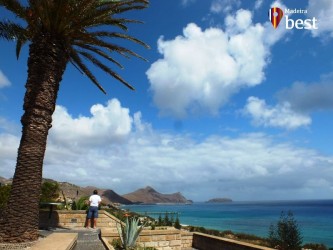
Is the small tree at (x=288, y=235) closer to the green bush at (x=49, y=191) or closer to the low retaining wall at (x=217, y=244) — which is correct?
the low retaining wall at (x=217, y=244)

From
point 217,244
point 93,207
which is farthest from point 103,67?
point 217,244

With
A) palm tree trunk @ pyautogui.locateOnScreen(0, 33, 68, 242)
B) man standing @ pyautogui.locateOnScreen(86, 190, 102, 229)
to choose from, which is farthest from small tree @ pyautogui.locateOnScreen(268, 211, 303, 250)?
palm tree trunk @ pyautogui.locateOnScreen(0, 33, 68, 242)

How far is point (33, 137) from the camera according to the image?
9039 millimetres

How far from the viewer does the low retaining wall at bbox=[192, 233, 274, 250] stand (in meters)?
8.98

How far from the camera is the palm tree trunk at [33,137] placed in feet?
28.1

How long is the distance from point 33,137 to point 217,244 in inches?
250

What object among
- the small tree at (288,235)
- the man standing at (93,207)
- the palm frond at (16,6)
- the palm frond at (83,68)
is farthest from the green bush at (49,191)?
the small tree at (288,235)

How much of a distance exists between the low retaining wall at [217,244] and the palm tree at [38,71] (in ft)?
17.6

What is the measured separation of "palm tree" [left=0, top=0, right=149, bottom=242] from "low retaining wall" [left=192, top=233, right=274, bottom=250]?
17.6 ft

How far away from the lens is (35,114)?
9.22 meters

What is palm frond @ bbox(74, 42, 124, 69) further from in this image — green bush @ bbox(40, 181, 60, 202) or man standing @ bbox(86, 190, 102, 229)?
green bush @ bbox(40, 181, 60, 202)

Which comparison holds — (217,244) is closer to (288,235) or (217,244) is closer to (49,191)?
(288,235)

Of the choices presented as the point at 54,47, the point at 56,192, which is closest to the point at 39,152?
the point at 54,47

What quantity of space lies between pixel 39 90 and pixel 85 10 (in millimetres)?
2699
